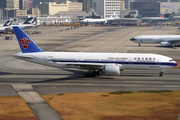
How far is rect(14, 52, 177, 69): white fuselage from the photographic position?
47094 mm

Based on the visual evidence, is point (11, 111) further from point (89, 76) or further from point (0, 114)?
point (89, 76)

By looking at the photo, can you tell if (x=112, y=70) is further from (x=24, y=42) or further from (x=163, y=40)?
(x=163, y=40)

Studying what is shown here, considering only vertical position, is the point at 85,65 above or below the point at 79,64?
below

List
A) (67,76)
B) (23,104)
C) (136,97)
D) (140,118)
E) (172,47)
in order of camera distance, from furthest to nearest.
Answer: (172,47)
(67,76)
(136,97)
(23,104)
(140,118)

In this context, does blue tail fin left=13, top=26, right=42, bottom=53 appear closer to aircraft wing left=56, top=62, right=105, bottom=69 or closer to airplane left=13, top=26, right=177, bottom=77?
airplane left=13, top=26, right=177, bottom=77

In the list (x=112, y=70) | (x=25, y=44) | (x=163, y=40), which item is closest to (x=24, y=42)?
(x=25, y=44)

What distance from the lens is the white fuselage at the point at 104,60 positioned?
47.1 metres

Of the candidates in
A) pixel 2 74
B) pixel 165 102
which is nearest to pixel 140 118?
pixel 165 102

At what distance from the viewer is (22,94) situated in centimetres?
3878

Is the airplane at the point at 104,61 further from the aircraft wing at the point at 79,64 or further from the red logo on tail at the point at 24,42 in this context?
the red logo on tail at the point at 24,42

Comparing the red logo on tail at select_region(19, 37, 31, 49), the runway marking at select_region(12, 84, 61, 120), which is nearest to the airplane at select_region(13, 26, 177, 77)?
the red logo on tail at select_region(19, 37, 31, 49)

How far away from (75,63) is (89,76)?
12.0 ft

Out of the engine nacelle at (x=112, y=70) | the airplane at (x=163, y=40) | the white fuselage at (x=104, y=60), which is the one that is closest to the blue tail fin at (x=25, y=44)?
the white fuselage at (x=104, y=60)

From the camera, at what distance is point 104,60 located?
47.6 metres
